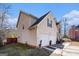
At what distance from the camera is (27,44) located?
2.86 metres

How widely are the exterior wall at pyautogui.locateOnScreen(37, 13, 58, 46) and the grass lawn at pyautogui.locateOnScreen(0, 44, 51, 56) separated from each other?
0.09 meters

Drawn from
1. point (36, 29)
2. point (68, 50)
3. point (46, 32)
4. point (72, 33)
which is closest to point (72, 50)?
point (68, 50)

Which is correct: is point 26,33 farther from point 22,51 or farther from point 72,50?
point 72,50

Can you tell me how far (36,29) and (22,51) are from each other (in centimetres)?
30

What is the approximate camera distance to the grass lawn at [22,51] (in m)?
2.84

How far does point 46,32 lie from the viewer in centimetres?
288

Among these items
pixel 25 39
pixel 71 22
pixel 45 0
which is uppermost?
pixel 45 0

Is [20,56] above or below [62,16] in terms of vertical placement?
below

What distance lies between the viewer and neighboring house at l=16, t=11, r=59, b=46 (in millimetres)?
2846

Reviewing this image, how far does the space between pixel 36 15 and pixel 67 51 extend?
0.54m

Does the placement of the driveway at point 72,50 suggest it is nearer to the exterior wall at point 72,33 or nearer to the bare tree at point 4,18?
the exterior wall at point 72,33

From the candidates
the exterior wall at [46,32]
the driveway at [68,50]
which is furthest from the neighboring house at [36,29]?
the driveway at [68,50]

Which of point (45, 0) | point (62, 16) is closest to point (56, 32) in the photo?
point (62, 16)

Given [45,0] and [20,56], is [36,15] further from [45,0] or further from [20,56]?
[20,56]
